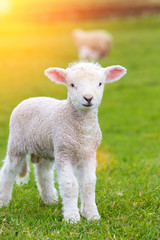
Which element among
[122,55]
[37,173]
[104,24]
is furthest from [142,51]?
[37,173]

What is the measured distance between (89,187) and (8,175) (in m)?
0.93

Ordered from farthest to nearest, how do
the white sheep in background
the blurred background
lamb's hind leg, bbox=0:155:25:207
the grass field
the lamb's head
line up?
the white sheep in background → the blurred background → lamb's hind leg, bbox=0:155:25:207 → the grass field → the lamb's head

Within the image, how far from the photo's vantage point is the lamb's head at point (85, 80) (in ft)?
11.1

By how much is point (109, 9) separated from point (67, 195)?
30.9 metres

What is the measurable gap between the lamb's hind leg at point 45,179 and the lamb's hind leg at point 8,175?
232 millimetres

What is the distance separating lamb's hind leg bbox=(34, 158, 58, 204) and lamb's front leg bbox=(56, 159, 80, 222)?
2.34ft

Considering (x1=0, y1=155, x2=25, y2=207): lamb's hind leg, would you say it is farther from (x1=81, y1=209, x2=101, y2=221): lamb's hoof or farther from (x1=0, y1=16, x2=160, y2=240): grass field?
(x1=81, y1=209, x2=101, y2=221): lamb's hoof

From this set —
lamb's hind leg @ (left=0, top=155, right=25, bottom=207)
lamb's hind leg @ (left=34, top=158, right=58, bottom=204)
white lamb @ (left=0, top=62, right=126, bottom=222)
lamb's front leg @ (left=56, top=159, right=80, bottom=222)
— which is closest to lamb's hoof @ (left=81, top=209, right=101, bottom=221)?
white lamb @ (left=0, top=62, right=126, bottom=222)

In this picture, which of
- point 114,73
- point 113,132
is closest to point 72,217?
point 114,73

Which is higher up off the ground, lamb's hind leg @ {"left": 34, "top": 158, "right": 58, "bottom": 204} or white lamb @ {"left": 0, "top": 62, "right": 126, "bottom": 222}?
white lamb @ {"left": 0, "top": 62, "right": 126, "bottom": 222}

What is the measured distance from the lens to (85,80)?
3.47 m

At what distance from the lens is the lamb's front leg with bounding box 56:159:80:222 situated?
3.54 meters

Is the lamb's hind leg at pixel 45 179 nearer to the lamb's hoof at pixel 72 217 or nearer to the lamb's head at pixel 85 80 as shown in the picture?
the lamb's hoof at pixel 72 217

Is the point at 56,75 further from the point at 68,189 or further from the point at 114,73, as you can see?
the point at 68,189
